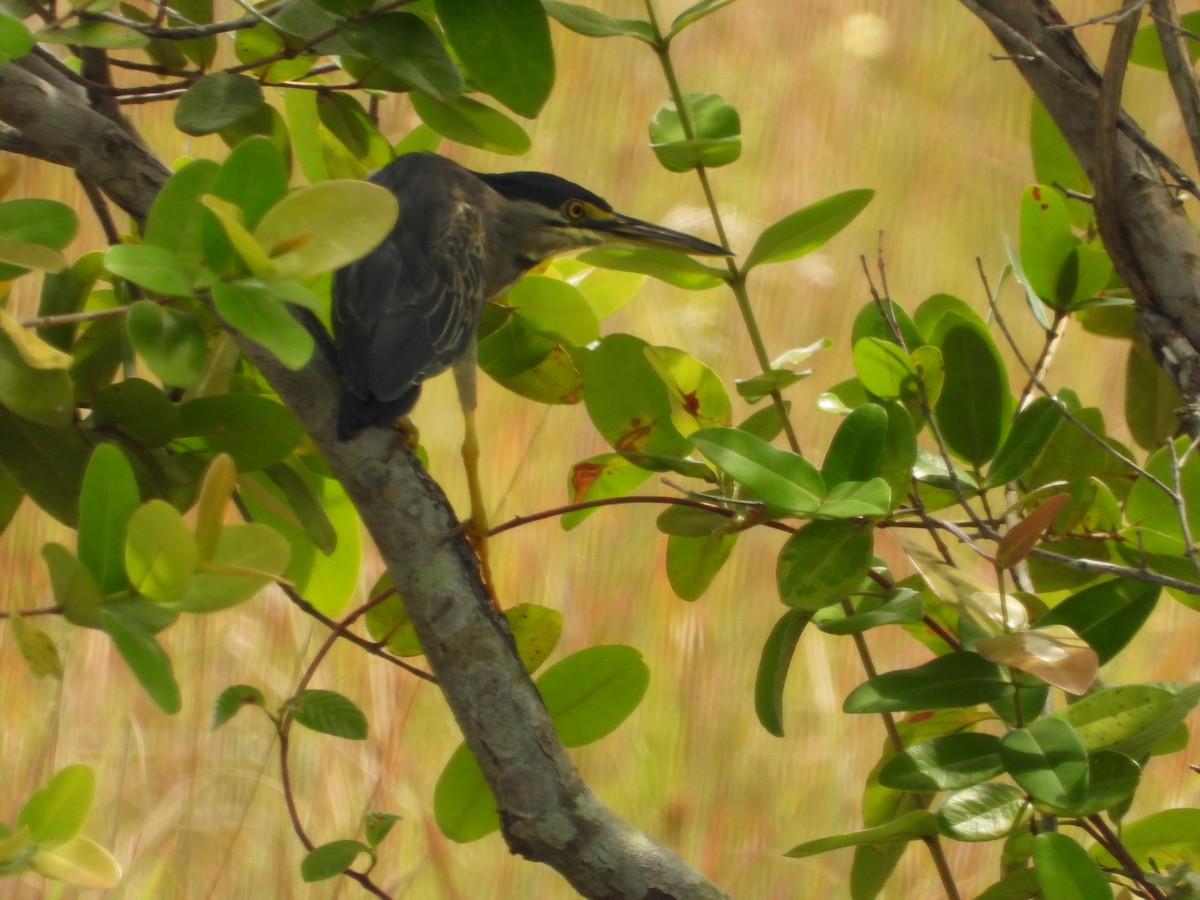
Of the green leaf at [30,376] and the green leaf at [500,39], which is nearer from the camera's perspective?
the green leaf at [30,376]

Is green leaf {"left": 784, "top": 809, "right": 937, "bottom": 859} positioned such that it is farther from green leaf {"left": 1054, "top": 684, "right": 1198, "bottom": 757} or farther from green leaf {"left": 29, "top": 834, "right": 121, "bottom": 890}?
green leaf {"left": 29, "top": 834, "right": 121, "bottom": 890}

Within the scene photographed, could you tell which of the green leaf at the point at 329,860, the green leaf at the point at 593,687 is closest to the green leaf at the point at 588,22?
the green leaf at the point at 593,687

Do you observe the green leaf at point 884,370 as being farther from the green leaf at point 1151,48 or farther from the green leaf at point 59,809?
the green leaf at point 59,809

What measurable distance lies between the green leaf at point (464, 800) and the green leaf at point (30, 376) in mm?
294

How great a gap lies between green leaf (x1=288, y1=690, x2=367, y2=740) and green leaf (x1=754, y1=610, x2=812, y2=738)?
214mm

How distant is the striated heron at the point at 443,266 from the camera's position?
666 mm

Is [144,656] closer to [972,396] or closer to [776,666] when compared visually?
[776,666]

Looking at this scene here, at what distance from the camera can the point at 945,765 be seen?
1.73 feet

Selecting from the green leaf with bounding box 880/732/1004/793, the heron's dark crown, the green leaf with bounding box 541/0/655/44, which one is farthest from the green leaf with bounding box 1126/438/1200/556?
the heron's dark crown

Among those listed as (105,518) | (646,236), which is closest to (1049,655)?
(105,518)

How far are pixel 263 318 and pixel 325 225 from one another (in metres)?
0.04

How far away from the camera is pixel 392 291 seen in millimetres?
772

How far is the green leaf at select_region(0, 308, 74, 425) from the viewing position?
43cm

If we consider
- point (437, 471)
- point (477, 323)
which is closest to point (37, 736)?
point (437, 471)
